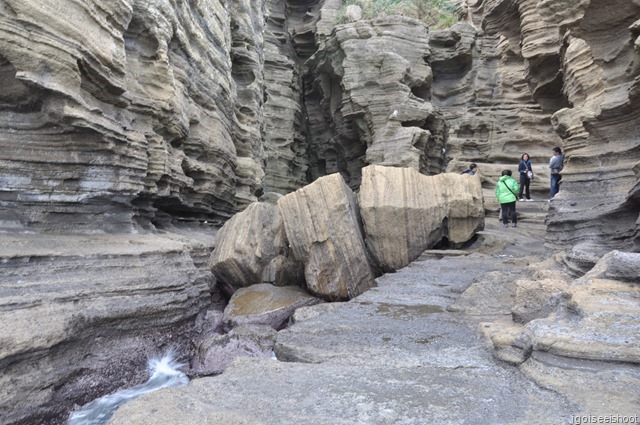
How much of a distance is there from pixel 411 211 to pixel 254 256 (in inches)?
126

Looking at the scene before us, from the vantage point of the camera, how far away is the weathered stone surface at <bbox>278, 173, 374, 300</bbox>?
7422 mm

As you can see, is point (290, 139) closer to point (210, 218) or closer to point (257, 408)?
point (210, 218)

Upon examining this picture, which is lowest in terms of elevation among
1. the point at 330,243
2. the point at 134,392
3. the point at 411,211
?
the point at 134,392

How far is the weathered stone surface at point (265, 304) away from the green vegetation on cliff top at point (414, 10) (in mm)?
22003

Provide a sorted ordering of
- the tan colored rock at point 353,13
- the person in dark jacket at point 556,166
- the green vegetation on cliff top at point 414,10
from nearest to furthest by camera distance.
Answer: the person in dark jacket at point 556,166 < the tan colored rock at point 353,13 < the green vegetation on cliff top at point 414,10

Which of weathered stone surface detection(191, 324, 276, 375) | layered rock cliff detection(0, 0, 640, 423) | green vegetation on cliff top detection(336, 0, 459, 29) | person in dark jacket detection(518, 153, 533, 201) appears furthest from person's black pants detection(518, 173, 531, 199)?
green vegetation on cliff top detection(336, 0, 459, 29)

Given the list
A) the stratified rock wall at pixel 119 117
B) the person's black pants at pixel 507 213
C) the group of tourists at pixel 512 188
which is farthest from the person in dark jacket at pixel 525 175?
the stratified rock wall at pixel 119 117

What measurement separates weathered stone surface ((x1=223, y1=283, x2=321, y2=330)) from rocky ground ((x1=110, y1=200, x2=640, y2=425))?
7.41ft

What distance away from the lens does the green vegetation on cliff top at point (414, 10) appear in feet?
89.2

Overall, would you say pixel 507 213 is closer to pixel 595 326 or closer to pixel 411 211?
pixel 411 211

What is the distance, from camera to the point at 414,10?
94.5 feet

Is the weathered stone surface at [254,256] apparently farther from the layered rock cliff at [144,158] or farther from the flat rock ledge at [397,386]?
the flat rock ledge at [397,386]

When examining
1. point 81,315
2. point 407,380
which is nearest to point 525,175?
point 407,380

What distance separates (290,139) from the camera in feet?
93.0
